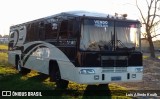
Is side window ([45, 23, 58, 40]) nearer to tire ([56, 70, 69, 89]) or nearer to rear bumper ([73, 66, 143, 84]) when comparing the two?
tire ([56, 70, 69, 89])

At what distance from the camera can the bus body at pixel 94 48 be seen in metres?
12.9

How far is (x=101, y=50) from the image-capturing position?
13.0m

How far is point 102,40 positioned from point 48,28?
13.1 feet

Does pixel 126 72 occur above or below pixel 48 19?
below

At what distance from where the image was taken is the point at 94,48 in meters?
13.0

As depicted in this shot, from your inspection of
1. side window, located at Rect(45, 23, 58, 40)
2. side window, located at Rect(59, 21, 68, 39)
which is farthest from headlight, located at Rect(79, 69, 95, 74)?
side window, located at Rect(45, 23, 58, 40)

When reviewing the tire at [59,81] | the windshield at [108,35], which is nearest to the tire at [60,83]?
the tire at [59,81]

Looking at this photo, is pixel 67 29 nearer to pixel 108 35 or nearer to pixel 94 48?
pixel 94 48

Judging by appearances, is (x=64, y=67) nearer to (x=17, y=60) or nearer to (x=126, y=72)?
(x=126, y=72)

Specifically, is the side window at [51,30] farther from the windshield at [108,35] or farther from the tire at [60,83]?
the windshield at [108,35]

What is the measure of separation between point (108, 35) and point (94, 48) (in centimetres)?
83

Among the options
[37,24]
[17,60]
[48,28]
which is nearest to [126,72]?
[48,28]

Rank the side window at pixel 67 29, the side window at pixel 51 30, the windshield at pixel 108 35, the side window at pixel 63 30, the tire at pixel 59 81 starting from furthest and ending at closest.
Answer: the side window at pixel 51 30 → the tire at pixel 59 81 → the side window at pixel 63 30 → the side window at pixel 67 29 → the windshield at pixel 108 35

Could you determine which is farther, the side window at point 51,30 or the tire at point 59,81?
the side window at point 51,30
